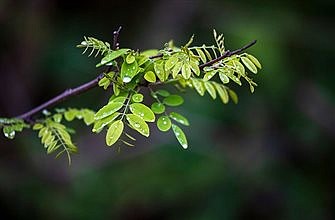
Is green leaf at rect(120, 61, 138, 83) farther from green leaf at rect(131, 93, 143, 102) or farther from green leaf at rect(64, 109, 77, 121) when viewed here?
green leaf at rect(64, 109, 77, 121)

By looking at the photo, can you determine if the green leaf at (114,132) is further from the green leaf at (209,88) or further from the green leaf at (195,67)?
the green leaf at (209,88)

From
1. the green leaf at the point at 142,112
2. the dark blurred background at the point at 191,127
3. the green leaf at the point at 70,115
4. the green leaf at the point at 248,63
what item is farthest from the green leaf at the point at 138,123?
the dark blurred background at the point at 191,127

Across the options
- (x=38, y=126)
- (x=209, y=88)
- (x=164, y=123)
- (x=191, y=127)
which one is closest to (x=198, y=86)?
(x=209, y=88)

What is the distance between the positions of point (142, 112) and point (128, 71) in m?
0.05

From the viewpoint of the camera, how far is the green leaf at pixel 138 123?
61 centimetres

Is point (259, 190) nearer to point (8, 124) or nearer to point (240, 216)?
point (240, 216)

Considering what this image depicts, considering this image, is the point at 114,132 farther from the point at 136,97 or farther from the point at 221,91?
the point at 221,91

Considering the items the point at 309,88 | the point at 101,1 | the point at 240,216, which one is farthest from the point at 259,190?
the point at 101,1

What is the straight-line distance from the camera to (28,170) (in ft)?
6.72

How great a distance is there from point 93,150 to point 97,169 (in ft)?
0.40

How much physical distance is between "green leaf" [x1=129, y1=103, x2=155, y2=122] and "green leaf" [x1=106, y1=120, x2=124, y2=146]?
0.02 m

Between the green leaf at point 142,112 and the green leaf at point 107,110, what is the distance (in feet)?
0.05

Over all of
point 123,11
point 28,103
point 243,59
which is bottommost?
point 243,59

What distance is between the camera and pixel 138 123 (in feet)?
2.04
